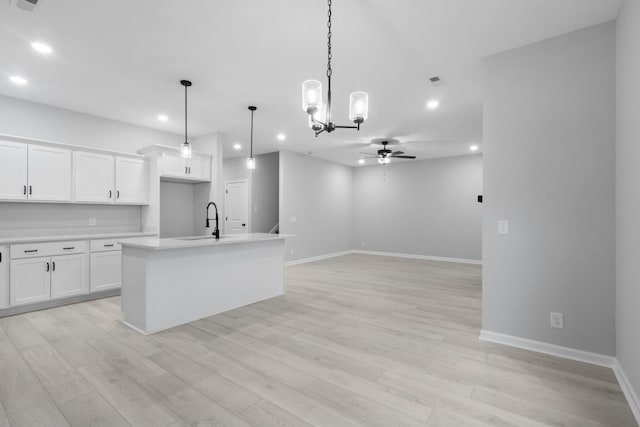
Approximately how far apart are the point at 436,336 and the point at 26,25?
190 inches

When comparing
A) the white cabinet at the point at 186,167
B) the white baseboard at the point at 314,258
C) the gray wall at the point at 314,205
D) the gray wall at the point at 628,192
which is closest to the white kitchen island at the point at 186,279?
the white cabinet at the point at 186,167

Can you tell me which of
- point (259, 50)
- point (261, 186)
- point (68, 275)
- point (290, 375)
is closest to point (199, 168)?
point (68, 275)

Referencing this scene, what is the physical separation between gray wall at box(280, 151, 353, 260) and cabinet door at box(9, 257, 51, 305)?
429cm

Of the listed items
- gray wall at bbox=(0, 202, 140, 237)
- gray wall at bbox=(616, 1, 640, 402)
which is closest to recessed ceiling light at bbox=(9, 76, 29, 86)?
gray wall at bbox=(0, 202, 140, 237)

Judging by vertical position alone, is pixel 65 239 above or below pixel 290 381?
above

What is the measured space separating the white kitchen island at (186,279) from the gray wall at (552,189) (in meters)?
2.96

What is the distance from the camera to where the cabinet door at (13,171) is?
3.85 m

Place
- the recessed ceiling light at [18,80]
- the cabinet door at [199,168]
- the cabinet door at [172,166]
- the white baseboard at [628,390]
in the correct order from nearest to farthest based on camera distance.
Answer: the white baseboard at [628,390], the recessed ceiling light at [18,80], the cabinet door at [172,166], the cabinet door at [199,168]

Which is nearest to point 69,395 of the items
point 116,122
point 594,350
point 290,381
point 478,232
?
point 290,381

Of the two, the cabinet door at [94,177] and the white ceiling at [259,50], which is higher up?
the white ceiling at [259,50]

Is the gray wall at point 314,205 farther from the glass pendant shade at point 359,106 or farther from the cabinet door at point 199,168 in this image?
the glass pendant shade at point 359,106

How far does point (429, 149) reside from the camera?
24.3 ft

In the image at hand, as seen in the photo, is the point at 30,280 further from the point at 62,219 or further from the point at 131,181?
the point at 131,181

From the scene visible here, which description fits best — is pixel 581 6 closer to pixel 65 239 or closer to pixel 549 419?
pixel 549 419
